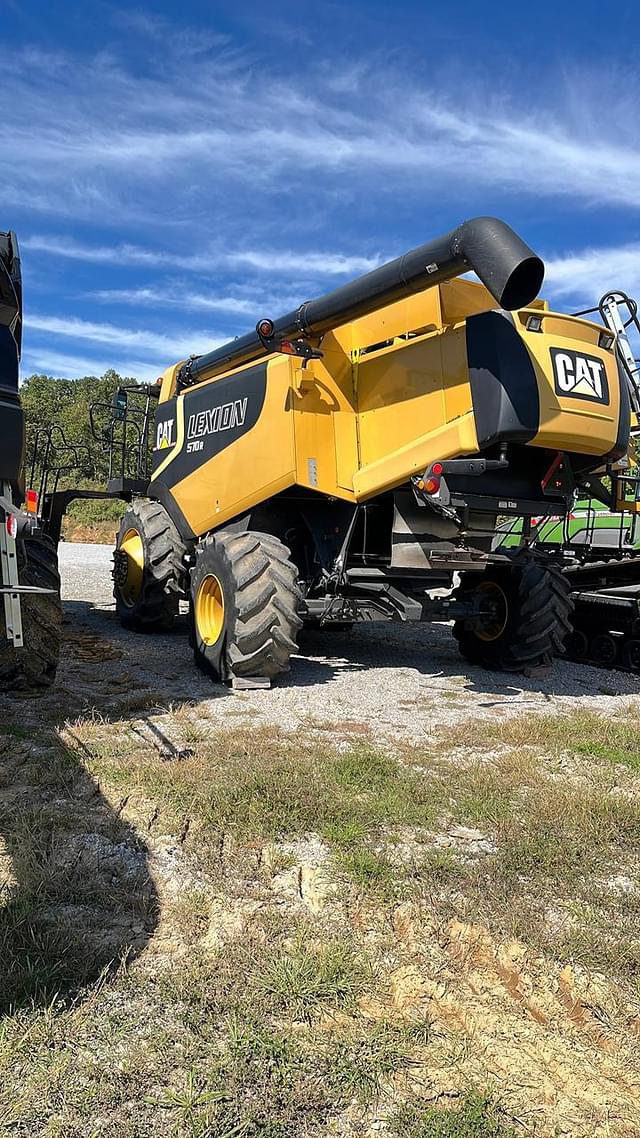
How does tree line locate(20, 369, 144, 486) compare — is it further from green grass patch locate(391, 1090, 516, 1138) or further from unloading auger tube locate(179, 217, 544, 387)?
green grass patch locate(391, 1090, 516, 1138)

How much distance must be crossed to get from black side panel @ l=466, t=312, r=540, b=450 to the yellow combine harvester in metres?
0.01

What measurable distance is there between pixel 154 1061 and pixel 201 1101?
203mm

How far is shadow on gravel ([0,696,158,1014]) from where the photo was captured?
249cm

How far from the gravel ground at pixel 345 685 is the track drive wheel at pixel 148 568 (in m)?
0.25

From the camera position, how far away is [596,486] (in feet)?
24.8

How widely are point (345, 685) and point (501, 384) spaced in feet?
9.50

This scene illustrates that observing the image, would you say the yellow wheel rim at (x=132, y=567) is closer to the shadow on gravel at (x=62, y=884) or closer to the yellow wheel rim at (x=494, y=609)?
the yellow wheel rim at (x=494, y=609)

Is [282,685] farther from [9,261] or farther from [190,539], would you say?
[9,261]

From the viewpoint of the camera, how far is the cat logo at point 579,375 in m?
6.07

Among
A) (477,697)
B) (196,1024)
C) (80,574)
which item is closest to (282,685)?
(477,697)

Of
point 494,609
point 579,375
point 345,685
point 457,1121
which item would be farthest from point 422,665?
point 457,1121

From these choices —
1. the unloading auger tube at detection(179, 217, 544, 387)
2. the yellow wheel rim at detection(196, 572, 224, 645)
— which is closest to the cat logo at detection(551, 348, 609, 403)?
the unloading auger tube at detection(179, 217, 544, 387)

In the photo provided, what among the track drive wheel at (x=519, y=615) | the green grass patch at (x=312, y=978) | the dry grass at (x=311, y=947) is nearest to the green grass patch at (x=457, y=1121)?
the dry grass at (x=311, y=947)

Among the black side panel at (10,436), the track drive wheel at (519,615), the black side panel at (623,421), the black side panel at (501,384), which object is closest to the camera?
the black side panel at (10,436)
